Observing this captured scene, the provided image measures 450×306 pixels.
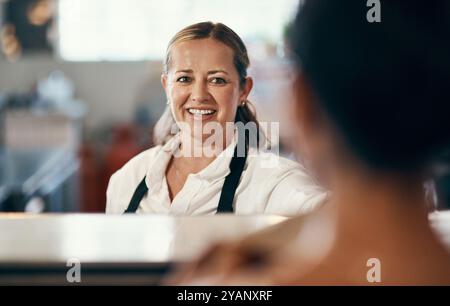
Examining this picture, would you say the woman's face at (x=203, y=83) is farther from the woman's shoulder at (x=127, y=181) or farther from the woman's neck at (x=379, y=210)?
the woman's neck at (x=379, y=210)

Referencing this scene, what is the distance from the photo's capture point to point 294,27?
2.35 ft

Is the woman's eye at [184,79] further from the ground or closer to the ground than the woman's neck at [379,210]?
further from the ground

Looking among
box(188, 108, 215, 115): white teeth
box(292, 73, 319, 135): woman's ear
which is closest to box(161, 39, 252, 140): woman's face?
box(188, 108, 215, 115): white teeth

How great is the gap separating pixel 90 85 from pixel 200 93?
162 inches

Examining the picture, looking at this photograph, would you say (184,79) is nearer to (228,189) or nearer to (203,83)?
(203,83)

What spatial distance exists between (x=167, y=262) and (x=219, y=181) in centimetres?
14

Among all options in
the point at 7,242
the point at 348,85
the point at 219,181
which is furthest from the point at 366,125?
the point at 7,242

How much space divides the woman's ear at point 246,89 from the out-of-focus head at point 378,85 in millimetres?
174

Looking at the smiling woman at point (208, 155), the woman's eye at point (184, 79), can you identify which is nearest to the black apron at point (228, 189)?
the smiling woman at point (208, 155)

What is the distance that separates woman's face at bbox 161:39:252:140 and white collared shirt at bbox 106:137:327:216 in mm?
56

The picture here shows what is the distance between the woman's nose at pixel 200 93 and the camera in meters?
0.88

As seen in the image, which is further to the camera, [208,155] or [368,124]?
[208,155]

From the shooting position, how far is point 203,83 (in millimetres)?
883

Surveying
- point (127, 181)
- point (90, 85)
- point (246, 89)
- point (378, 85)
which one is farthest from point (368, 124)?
point (90, 85)
